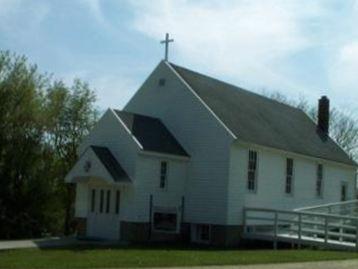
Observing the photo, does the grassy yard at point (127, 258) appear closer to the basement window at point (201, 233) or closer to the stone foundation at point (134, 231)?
the stone foundation at point (134, 231)

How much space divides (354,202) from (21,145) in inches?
677

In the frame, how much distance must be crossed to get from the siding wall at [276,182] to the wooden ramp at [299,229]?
0.72 meters

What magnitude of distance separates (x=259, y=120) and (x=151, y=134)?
6922 mm

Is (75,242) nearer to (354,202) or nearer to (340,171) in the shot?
(354,202)

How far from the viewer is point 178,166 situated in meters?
32.2

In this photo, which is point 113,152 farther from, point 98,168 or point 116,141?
point 98,168

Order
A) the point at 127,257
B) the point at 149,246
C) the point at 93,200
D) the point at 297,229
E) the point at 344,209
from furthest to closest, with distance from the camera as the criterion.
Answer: the point at 344,209
the point at 93,200
the point at 297,229
the point at 149,246
the point at 127,257

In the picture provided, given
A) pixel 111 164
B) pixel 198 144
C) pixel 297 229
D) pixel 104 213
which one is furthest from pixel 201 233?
pixel 111 164

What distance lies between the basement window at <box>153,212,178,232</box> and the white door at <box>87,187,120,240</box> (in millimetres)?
1762

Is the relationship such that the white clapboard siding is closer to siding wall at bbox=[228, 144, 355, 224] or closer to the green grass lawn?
siding wall at bbox=[228, 144, 355, 224]

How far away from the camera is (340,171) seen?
42.6 m

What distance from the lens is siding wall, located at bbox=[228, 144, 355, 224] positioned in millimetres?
31625

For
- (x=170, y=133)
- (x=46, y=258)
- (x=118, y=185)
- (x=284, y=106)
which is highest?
(x=284, y=106)

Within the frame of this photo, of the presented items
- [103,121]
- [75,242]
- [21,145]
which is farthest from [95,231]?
[21,145]
